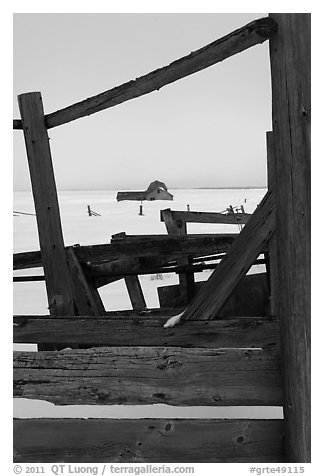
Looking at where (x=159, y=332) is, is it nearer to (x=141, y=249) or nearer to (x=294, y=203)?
(x=294, y=203)

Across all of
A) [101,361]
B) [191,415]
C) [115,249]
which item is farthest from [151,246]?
[101,361]

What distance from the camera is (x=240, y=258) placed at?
2.08 m

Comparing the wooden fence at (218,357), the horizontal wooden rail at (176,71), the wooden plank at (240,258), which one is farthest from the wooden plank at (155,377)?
the horizontal wooden rail at (176,71)

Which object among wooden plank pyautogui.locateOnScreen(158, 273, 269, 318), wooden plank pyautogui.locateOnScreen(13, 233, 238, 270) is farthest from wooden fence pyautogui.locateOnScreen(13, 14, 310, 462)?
wooden plank pyautogui.locateOnScreen(158, 273, 269, 318)

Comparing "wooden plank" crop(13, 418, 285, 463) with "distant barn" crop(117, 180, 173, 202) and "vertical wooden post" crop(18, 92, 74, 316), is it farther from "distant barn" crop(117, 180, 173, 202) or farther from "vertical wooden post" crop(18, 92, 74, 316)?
"distant barn" crop(117, 180, 173, 202)

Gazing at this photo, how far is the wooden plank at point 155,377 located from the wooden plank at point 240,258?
0.28 meters

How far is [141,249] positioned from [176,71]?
7.03ft

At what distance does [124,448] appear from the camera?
1.87 metres

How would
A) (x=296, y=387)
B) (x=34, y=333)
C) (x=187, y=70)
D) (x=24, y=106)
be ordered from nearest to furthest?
(x=296, y=387), (x=187, y=70), (x=34, y=333), (x=24, y=106)

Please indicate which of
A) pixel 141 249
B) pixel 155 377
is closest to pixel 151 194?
pixel 141 249

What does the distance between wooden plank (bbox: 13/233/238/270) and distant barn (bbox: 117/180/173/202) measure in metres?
56.1

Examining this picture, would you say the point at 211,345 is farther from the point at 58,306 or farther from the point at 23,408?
the point at 23,408

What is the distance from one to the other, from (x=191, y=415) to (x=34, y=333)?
1.29m

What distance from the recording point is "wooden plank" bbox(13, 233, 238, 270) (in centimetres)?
393
